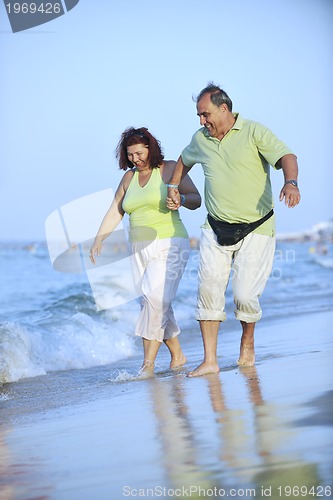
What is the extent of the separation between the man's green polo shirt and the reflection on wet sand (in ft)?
4.16

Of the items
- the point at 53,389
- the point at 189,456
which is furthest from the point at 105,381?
the point at 189,456

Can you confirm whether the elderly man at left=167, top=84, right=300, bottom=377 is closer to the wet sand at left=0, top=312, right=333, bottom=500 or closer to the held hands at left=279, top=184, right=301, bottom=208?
the held hands at left=279, top=184, right=301, bottom=208

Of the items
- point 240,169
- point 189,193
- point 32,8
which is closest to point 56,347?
point 189,193

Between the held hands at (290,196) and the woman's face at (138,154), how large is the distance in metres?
1.37

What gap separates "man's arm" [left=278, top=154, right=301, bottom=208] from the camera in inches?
188

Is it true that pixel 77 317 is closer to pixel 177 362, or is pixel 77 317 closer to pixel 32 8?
pixel 32 8

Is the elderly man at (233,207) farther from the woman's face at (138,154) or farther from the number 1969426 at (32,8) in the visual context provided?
the number 1969426 at (32,8)

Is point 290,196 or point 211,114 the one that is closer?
point 290,196

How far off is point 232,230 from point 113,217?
120 centimetres

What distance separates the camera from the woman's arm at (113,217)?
618 cm

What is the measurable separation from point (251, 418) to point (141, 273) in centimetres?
264

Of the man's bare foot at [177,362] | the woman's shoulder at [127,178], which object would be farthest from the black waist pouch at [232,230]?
the man's bare foot at [177,362]

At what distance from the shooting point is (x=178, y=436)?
3373mm

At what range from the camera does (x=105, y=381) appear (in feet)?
19.0
